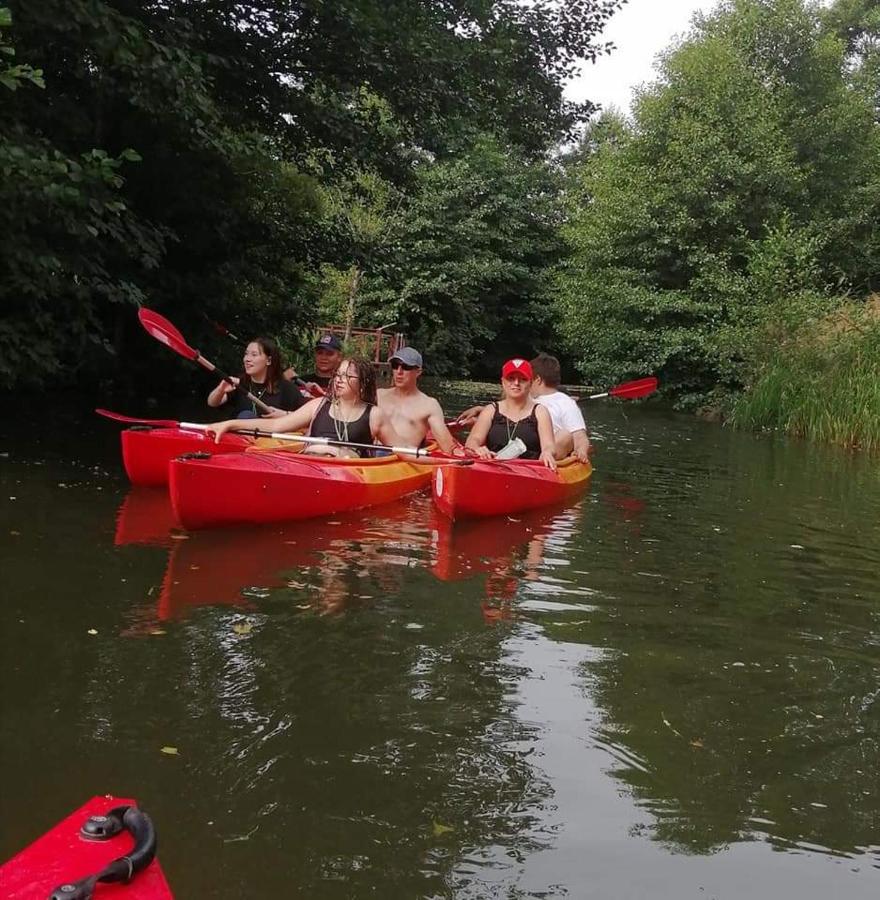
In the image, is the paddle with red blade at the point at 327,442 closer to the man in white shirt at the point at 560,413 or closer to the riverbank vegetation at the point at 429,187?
the man in white shirt at the point at 560,413

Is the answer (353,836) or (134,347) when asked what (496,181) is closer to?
(134,347)

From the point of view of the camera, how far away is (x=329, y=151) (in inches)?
459

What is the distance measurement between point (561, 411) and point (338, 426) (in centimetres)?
213

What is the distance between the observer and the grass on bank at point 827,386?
12.9 meters

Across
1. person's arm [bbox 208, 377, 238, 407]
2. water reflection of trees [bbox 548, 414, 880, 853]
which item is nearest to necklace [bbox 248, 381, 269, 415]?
person's arm [bbox 208, 377, 238, 407]

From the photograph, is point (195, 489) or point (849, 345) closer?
Answer: point (195, 489)

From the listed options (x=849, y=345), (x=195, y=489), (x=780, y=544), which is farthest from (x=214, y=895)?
(x=849, y=345)

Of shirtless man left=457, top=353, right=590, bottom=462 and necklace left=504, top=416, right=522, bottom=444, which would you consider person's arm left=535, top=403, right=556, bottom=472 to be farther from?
shirtless man left=457, top=353, right=590, bottom=462

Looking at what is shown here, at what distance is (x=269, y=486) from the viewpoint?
5.81m

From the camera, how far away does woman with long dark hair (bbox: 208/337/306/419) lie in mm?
8164

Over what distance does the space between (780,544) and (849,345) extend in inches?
328

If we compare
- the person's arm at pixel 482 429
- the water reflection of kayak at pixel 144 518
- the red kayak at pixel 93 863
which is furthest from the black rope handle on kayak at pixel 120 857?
the person's arm at pixel 482 429

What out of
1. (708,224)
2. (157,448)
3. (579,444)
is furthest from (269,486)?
(708,224)

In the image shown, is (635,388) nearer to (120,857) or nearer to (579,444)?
(579,444)
